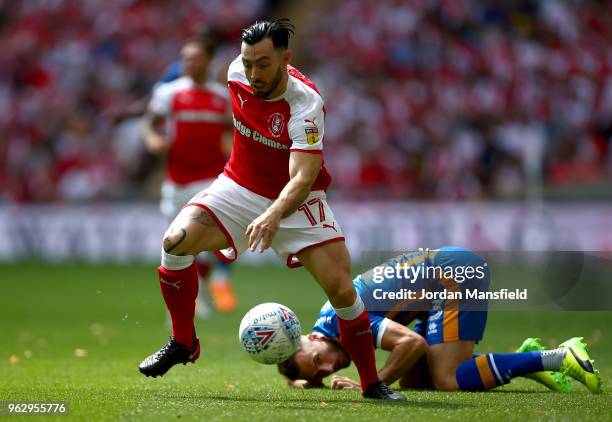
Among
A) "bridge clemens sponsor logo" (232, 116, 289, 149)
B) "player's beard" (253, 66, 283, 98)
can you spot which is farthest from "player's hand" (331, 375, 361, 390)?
"player's beard" (253, 66, 283, 98)

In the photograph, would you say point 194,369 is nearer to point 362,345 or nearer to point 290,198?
point 362,345

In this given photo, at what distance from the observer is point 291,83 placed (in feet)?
19.5

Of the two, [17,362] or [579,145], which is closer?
[17,362]

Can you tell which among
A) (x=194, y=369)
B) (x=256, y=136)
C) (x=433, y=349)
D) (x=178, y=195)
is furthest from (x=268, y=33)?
(x=178, y=195)

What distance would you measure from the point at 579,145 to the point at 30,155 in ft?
35.4

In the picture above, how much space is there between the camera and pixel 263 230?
559 centimetres

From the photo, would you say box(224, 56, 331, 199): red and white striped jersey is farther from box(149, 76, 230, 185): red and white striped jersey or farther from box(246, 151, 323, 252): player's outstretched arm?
box(149, 76, 230, 185): red and white striped jersey

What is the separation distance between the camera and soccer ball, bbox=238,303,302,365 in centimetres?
611

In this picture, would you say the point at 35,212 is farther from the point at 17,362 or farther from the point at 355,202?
the point at 17,362

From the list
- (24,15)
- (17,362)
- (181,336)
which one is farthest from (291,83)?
(24,15)

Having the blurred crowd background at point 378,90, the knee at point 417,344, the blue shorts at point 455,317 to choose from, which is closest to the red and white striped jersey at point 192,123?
the blue shorts at point 455,317

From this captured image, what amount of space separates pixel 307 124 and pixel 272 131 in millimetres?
304

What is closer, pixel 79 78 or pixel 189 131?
pixel 189 131

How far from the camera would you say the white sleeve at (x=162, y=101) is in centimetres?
1057
